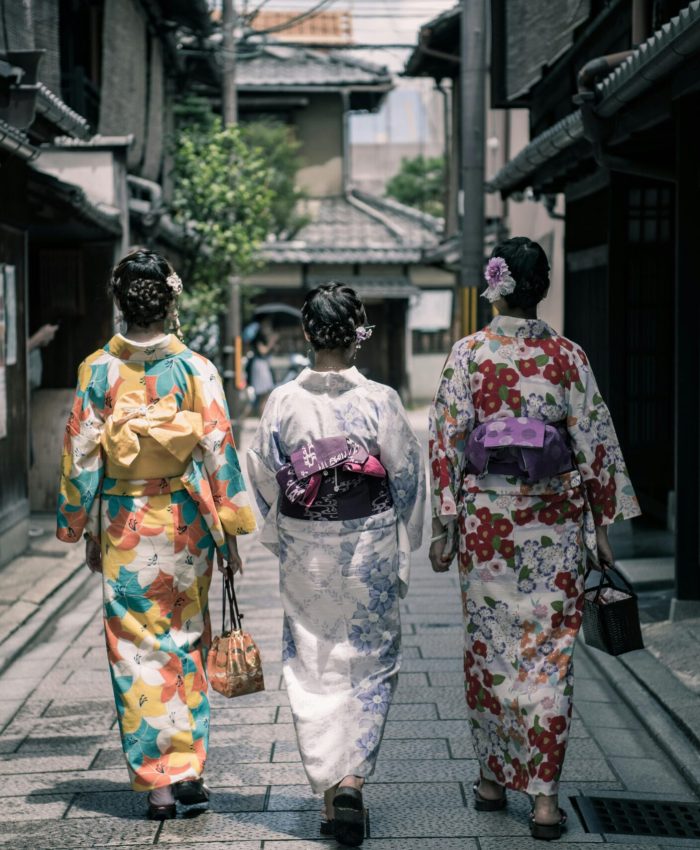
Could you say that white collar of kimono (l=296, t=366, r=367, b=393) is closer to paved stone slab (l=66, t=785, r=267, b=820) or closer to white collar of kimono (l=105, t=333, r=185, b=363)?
white collar of kimono (l=105, t=333, r=185, b=363)

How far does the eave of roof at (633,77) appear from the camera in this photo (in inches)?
247

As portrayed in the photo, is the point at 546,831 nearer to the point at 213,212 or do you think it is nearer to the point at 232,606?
the point at 232,606

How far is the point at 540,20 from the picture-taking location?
1234cm

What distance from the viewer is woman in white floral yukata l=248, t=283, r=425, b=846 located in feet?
16.1

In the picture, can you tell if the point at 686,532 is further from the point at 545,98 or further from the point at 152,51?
the point at 152,51

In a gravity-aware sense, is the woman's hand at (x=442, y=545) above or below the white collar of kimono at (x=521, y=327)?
below

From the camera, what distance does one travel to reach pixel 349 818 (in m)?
4.71

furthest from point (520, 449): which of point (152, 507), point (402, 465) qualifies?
point (152, 507)

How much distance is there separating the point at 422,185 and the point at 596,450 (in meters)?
39.4

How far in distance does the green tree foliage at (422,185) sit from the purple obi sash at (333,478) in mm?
38658

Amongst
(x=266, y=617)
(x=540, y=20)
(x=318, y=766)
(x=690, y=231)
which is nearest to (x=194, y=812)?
(x=318, y=766)

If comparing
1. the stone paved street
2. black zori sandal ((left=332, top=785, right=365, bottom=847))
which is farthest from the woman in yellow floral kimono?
black zori sandal ((left=332, top=785, right=365, bottom=847))

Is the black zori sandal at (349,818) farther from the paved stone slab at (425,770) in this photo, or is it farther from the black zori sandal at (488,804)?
the paved stone slab at (425,770)

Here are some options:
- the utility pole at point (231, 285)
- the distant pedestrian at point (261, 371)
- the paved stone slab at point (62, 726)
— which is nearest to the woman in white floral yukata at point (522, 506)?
the paved stone slab at point (62, 726)
